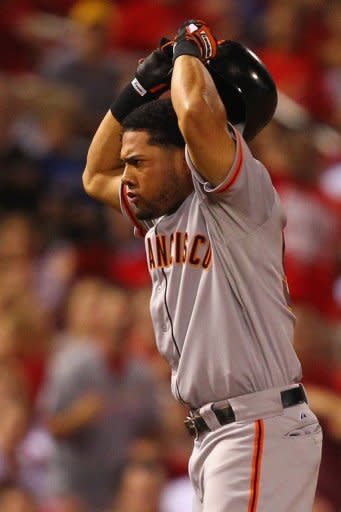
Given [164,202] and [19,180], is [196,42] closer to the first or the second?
[164,202]

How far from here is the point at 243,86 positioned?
10.3ft

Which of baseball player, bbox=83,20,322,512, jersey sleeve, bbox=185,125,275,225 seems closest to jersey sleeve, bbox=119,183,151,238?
baseball player, bbox=83,20,322,512

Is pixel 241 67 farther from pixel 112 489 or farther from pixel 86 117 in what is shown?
pixel 86 117

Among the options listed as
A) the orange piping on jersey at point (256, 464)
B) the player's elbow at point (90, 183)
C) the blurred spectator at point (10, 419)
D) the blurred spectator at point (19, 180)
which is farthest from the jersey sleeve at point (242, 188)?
the blurred spectator at point (19, 180)

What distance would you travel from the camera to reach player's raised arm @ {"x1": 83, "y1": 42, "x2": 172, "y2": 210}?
3279 mm

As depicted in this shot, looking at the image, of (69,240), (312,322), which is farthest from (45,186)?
(312,322)

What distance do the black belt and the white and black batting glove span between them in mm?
968

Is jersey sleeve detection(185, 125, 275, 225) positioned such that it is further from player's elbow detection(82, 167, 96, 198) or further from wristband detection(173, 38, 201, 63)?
player's elbow detection(82, 167, 96, 198)

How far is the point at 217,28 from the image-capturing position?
7602 mm

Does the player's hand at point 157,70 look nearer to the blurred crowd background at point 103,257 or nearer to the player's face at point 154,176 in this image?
the player's face at point 154,176

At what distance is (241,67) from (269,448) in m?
1.07

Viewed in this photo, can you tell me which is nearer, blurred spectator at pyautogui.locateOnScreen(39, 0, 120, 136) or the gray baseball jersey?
the gray baseball jersey

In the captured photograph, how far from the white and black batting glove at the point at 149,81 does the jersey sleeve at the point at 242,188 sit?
0.38 metres

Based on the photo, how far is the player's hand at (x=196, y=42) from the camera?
9.86 feet
